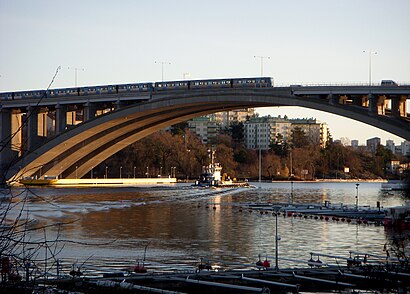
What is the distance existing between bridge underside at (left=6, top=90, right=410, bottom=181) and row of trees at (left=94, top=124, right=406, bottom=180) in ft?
138

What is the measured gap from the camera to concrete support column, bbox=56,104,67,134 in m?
72.9

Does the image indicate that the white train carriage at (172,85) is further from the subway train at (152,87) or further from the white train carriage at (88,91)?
the white train carriage at (88,91)

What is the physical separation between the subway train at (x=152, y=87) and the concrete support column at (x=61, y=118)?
148cm

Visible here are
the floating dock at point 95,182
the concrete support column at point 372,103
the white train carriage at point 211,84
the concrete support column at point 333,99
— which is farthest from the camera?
the floating dock at point 95,182

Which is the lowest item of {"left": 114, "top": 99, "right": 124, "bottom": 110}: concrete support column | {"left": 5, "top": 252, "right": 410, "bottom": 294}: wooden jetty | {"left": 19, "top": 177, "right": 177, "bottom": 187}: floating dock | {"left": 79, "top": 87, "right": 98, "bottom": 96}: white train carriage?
{"left": 5, "top": 252, "right": 410, "bottom": 294}: wooden jetty

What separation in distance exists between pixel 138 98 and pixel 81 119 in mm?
15143

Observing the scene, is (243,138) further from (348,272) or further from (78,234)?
(348,272)

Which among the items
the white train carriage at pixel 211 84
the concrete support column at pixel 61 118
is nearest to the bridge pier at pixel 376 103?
the white train carriage at pixel 211 84

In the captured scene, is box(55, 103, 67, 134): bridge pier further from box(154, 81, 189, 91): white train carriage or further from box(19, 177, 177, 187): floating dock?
box(154, 81, 189, 91): white train carriage

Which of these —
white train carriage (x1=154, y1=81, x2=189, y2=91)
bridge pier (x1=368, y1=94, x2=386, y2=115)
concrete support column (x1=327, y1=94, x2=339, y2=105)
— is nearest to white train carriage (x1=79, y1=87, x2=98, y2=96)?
white train carriage (x1=154, y1=81, x2=189, y2=91)

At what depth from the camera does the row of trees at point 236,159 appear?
442 ft

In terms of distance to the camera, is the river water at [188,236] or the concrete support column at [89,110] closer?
the river water at [188,236]

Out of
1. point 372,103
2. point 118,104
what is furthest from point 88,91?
point 372,103

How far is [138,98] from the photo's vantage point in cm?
6850
